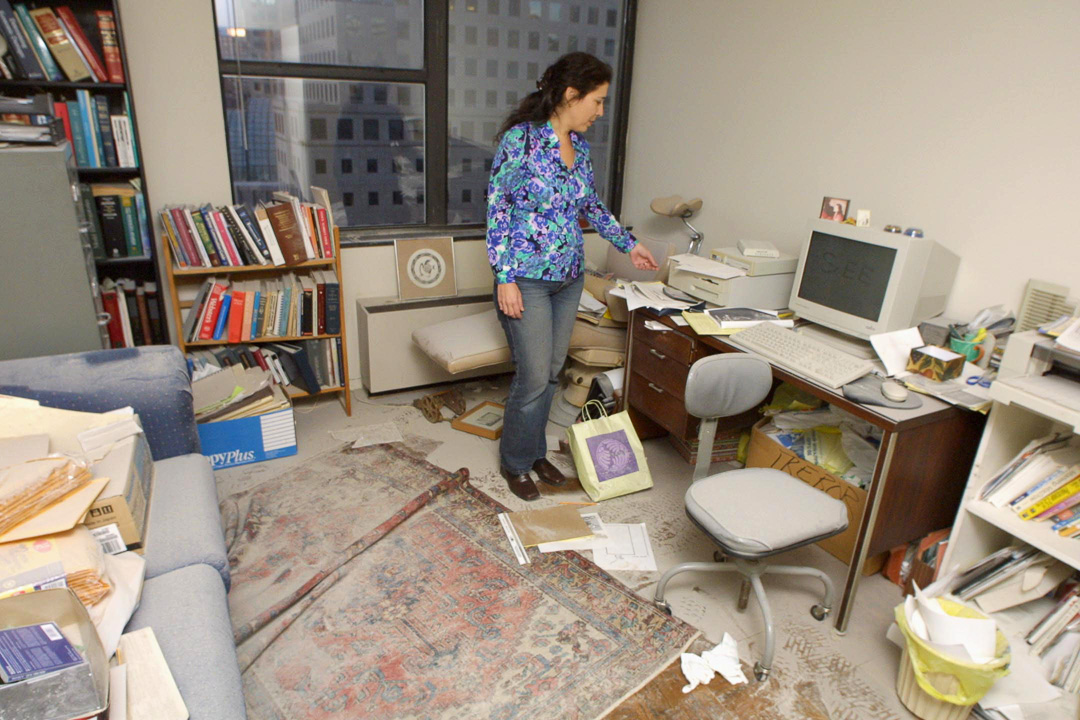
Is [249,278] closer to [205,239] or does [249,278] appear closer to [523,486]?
[205,239]

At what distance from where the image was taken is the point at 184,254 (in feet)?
8.91

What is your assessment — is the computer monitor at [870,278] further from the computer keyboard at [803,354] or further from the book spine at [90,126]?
the book spine at [90,126]

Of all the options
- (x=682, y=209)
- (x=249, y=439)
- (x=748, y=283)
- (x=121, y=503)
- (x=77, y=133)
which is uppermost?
(x=77, y=133)

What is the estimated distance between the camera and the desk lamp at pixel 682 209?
3.05 m

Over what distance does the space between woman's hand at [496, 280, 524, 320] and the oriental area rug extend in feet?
2.39

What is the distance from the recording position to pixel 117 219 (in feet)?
8.64

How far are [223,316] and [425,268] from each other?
98cm

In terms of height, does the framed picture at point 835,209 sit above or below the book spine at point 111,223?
above

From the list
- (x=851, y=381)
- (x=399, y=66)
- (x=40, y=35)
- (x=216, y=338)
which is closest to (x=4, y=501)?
(x=216, y=338)

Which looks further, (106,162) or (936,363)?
(106,162)

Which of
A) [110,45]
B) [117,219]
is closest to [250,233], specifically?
[117,219]

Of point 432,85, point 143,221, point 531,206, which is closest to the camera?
point 531,206

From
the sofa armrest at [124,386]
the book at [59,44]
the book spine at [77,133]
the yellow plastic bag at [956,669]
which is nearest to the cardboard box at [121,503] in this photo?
the sofa armrest at [124,386]

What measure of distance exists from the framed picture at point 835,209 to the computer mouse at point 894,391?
0.78 metres
